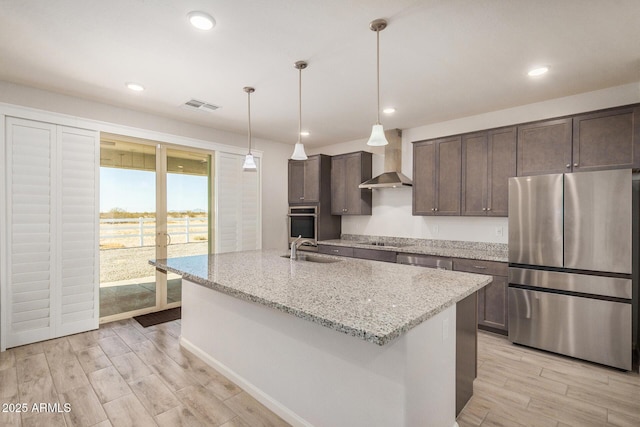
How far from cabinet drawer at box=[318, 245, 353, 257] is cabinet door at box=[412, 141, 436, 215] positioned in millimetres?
1118

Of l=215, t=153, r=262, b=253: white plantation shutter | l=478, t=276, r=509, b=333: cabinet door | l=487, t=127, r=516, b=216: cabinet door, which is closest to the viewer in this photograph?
l=478, t=276, r=509, b=333: cabinet door

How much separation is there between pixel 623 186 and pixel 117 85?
4.82 metres

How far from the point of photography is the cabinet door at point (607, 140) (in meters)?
2.85

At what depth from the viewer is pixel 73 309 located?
3.47 meters

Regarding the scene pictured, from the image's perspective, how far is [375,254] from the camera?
431 centimetres

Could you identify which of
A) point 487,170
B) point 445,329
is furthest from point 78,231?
point 487,170

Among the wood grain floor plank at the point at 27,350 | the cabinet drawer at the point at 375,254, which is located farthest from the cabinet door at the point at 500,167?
the wood grain floor plank at the point at 27,350

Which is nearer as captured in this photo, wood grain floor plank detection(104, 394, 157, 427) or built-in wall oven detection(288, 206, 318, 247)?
wood grain floor plank detection(104, 394, 157, 427)

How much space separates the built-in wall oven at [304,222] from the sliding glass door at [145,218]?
151 centimetres

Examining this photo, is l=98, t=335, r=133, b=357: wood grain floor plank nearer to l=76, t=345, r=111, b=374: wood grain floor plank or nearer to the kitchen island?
l=76, t=345, r=111, b=374: wood grain floor plank

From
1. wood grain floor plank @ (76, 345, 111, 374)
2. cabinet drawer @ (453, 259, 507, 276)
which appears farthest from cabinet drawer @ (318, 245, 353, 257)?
wood grain floor plank @ (76, 345, 111, 374)

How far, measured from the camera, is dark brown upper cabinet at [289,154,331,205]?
528 centimetres

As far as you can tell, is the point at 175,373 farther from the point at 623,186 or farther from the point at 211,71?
the point at 623,186

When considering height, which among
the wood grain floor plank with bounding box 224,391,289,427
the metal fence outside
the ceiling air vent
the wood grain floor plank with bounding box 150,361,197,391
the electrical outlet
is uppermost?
the ceiling air vent
